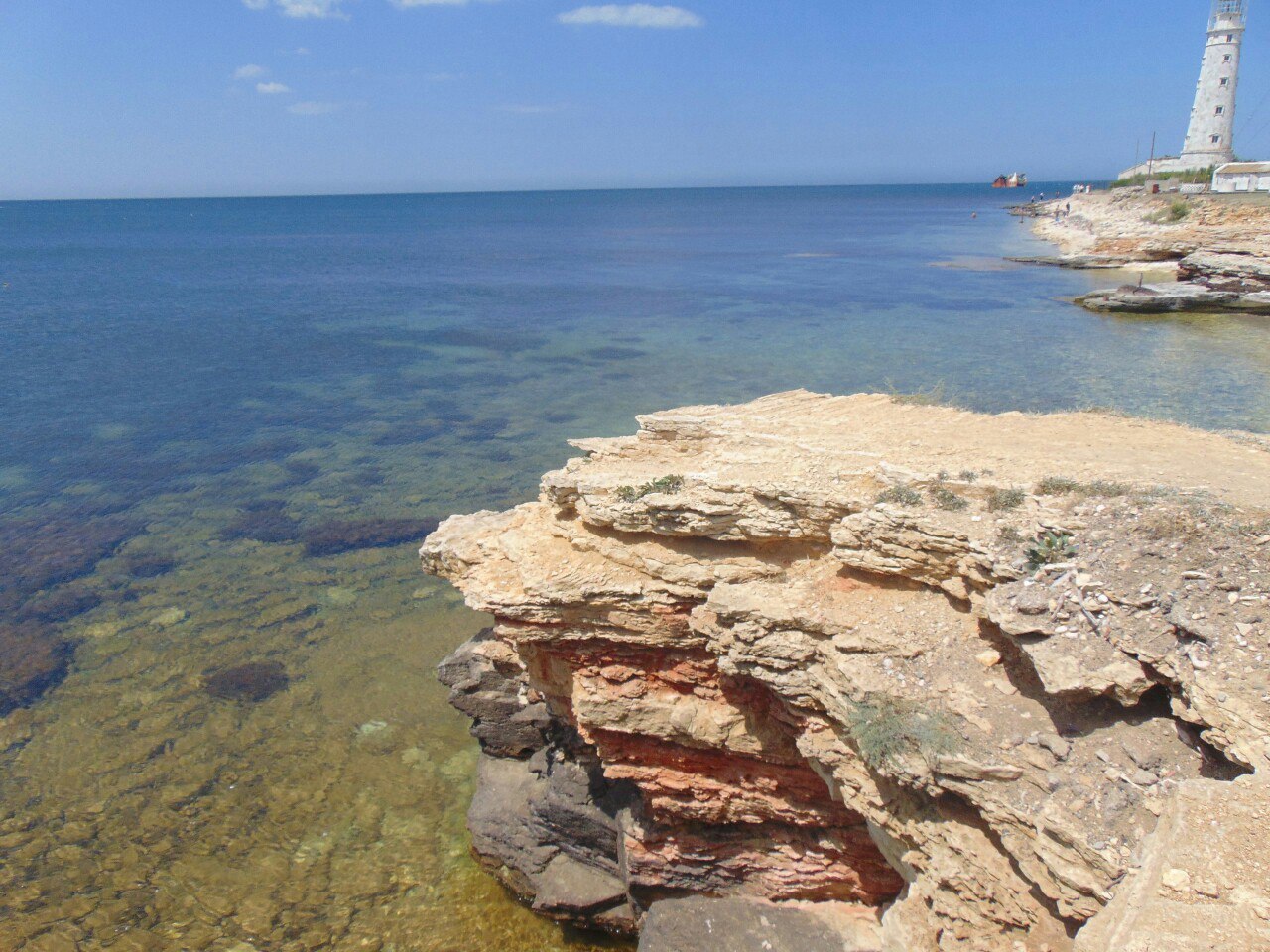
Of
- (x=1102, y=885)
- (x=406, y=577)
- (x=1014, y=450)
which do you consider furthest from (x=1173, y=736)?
(x=406, y=577)

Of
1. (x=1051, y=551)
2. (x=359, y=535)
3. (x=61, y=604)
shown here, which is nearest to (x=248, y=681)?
(x=359, y=535)

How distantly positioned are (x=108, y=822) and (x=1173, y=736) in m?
15.7

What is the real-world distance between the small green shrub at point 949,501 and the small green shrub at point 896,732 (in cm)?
245

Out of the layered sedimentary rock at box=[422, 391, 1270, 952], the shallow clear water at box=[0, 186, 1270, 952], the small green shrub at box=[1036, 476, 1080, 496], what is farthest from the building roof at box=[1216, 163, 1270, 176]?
the small green shrub at box=[1036, 476, 1080, 496]

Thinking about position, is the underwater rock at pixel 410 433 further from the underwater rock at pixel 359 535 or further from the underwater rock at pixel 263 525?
the underwater rock at pixel 359 535

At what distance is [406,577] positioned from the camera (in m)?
21.7

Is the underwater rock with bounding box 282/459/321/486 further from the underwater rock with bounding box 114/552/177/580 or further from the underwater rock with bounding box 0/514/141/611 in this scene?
the underwater rock with bounding box 114/552/177/580

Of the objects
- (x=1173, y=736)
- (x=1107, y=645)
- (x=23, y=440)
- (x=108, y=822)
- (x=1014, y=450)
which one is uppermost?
(x=1014, y=450)

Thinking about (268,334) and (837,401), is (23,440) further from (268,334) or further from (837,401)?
(837,401)

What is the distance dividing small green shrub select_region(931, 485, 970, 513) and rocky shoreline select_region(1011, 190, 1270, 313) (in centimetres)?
4562

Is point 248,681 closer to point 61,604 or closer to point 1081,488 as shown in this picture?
point 61,604

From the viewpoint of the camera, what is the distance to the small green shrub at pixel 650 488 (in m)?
10.9

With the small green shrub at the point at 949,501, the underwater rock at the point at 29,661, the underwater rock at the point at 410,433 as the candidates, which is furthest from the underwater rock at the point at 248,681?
the small green shrub at the point at 949,501

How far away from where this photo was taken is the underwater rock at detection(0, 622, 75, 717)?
1734cm
